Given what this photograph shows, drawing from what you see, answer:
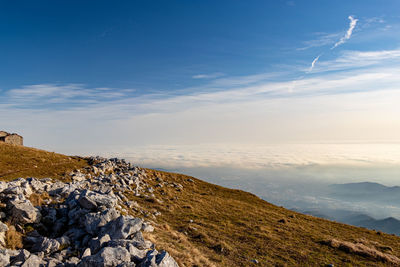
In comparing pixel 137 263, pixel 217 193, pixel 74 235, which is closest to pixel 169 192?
pixel 217 193

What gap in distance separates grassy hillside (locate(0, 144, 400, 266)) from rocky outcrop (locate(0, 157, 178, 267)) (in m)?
3.52

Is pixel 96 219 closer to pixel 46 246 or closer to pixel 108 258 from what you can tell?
pixel 46 246

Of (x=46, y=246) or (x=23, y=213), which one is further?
(x=23, y=213)

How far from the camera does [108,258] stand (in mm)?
10984

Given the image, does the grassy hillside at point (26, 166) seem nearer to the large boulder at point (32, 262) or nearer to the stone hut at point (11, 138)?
the large boulder at point (32, 262)

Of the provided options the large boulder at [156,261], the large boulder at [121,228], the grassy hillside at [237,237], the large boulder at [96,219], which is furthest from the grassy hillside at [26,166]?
the large boulder at [156,261]

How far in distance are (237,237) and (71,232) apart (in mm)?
17893

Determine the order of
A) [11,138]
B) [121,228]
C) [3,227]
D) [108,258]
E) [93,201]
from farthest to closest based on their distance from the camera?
[11,138] → [93,201] → [121,228] → [3,227] → [108,258]

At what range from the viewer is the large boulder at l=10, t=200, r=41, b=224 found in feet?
50.5

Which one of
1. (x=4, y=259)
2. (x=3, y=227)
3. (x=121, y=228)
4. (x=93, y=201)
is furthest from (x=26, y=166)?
(x=4, y=259)

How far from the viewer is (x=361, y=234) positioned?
1460 inches

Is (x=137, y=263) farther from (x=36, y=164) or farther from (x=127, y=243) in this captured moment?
(x=36, y=164)

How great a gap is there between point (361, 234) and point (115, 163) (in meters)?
50.8

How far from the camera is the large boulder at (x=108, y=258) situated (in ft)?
35.4
